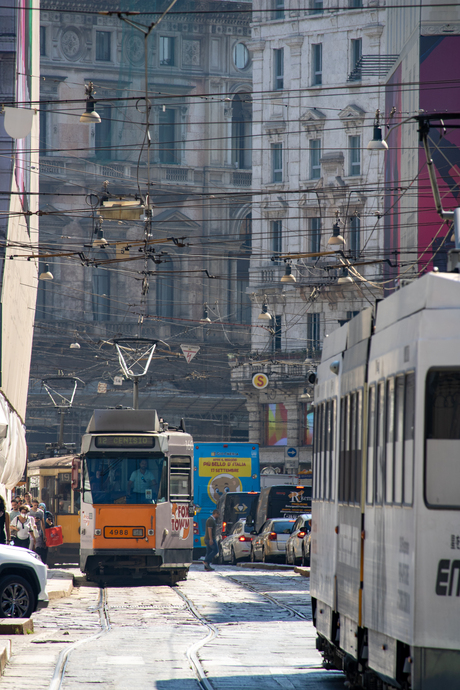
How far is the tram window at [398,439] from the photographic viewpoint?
705cm

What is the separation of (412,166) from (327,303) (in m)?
19.4

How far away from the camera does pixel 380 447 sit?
7734mm

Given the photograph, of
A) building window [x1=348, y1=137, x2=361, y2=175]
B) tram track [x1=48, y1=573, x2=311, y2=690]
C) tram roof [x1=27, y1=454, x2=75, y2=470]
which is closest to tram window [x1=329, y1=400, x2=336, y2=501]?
tram track [x1=48, y1=573, x2=311, y2=690]

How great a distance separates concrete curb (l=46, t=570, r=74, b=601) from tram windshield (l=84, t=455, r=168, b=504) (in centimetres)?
154

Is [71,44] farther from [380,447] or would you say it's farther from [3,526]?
[380,447]

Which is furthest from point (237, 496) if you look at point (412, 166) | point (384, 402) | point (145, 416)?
point (384, 402)

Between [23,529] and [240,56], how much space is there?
1811 inches

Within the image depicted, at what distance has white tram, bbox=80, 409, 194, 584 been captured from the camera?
21.0 meters

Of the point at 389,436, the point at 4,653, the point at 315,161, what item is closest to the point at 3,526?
the point at 4,653

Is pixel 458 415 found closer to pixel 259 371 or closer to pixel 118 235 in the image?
pixel 259 371

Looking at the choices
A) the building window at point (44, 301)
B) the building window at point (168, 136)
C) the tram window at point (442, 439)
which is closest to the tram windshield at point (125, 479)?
the tram window at point (442, 439)

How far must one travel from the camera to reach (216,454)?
3631 centimetres

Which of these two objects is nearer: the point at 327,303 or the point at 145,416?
the point at 145,416

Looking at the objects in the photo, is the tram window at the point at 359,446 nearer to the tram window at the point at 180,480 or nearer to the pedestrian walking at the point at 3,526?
the pedestrian walking at the point at 3,526
